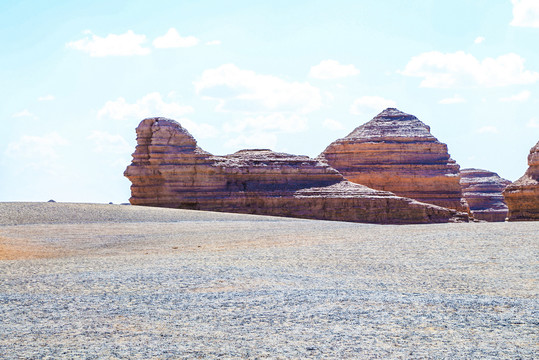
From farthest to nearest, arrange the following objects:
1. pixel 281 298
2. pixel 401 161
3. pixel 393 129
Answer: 1. pixel 393 129
2. pixel 401 161
3. pixel 281 298

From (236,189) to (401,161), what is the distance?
19314 millimetres

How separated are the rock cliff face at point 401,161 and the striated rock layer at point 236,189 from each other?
12.2 metres

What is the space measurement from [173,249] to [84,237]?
478 centimetres

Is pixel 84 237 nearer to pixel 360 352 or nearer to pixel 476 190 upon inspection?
pixel 360 352

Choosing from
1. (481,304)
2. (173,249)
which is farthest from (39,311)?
(173,249)

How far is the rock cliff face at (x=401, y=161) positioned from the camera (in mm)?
54094

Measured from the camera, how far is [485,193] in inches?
2867

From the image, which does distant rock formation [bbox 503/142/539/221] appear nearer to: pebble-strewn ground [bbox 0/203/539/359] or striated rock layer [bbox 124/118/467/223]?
striated rock layer [bbox 124/118/467/223]

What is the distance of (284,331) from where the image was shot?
277 inches

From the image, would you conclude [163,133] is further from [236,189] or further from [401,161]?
[401,161]

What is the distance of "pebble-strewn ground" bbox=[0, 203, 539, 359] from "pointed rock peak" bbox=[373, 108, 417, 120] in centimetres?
4316

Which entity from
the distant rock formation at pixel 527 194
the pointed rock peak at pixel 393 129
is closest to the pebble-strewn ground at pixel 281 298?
the distant rock formation at pixel 527 194

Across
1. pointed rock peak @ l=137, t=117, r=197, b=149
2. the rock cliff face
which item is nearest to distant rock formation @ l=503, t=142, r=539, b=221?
the rock cliff face

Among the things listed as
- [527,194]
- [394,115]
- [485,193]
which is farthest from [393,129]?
[527,194]
